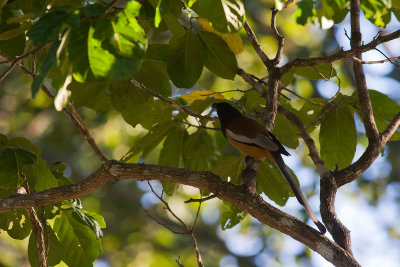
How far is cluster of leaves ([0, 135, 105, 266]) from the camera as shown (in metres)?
3.29

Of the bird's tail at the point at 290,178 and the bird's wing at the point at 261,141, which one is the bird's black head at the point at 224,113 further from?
the bird's tail at the point at 290,178

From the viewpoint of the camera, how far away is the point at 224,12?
267 centimetres

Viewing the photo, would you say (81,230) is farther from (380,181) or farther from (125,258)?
(380,181)

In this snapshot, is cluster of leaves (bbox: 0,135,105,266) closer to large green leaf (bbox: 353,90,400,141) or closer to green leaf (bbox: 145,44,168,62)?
green leaf (bbox: 145,44,168,62)

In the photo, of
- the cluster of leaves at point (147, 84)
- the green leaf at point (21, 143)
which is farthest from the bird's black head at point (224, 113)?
the green leaf at point (21, 143)

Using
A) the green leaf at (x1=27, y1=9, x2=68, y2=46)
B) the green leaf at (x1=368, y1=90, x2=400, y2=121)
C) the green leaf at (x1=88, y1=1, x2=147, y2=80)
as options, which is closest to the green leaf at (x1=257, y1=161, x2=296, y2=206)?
the green leaf at (x1=368, y1=90, x2=400, y2=121)

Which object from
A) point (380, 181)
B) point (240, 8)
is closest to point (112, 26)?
point (240, 8)

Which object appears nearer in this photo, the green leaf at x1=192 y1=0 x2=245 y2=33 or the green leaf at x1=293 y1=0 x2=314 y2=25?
the green leaf at x1=293 y1=0 x2=314 y2=25

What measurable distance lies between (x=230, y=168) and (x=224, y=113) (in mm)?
663

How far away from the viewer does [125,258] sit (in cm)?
1179

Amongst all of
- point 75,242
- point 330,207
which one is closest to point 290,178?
point 330,207

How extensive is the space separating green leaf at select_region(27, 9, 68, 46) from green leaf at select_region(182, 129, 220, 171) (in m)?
2.09

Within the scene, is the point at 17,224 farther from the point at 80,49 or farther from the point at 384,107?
the point at 384,107

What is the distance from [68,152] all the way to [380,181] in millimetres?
7576
